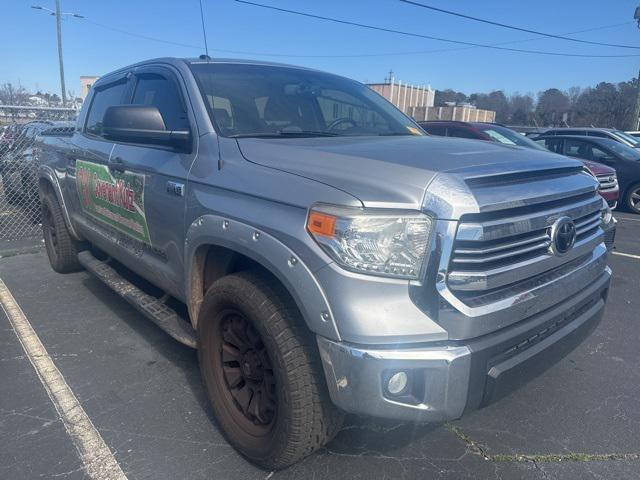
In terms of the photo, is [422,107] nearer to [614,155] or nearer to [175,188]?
[614,155]

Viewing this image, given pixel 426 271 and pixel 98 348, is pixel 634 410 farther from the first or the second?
pixel 98 348

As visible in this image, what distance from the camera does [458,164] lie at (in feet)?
6.89

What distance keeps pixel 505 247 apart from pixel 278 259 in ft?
3.03

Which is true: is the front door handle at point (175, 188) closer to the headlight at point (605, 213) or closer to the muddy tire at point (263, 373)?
the muddy tire at point (263, 373)

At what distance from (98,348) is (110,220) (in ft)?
3.10

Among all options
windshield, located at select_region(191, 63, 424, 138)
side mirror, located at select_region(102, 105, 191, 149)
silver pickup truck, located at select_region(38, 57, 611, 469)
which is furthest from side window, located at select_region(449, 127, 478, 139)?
side mirror, located at select_region(102, 105, 191, 149)

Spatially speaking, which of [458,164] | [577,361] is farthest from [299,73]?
[577,361]

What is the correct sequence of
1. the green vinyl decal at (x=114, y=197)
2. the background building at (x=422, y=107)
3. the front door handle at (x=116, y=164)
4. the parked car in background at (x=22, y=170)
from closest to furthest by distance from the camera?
the green vinyl decal at (x=114, y=197), the front door handle at (x=116, y=164), the parked car in background at (x=22, y=170), the background building at (x=422, y=107)

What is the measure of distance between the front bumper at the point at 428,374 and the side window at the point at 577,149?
1041cm

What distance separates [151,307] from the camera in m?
3.34

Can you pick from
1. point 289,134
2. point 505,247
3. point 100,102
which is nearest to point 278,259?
point 505,247

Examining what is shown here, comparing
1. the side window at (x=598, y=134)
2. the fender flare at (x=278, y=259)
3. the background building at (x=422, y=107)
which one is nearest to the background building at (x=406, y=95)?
the background building at (x=422, y=107)

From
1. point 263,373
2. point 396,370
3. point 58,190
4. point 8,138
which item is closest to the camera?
point 396,370

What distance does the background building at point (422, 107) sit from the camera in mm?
35272
